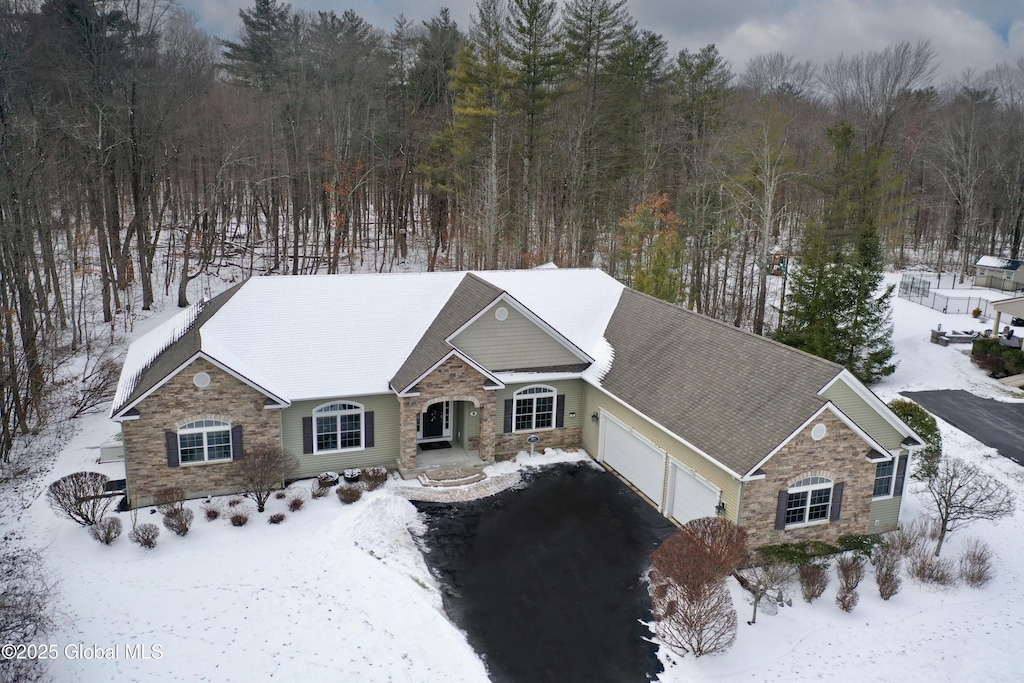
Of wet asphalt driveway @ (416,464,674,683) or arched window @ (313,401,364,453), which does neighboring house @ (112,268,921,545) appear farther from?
wet asphalt driveway @ (416,464,674,683)

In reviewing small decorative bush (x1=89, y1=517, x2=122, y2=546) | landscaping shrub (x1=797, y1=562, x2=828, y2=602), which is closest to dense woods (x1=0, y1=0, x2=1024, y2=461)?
small decorative bush (x1=89, y1=517, x2=122, y2=546)

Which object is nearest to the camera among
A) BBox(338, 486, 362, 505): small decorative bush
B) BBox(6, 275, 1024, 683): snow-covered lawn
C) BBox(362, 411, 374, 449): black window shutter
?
BBox(6, 275, 1024, 683): snow-covered lawn

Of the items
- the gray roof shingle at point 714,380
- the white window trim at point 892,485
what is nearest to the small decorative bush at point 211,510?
the gray roof shingle at point 714,380

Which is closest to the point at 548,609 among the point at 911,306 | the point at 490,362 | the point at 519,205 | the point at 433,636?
the point at 433,636

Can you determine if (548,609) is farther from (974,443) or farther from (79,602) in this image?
(974,443)

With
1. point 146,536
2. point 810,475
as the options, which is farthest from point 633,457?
point 146,536

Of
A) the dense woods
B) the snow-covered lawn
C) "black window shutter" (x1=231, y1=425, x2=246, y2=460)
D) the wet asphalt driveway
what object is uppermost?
the dense woods

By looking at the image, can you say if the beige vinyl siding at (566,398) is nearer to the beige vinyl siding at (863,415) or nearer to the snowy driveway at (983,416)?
the beige vinyl siding at (863,415)
